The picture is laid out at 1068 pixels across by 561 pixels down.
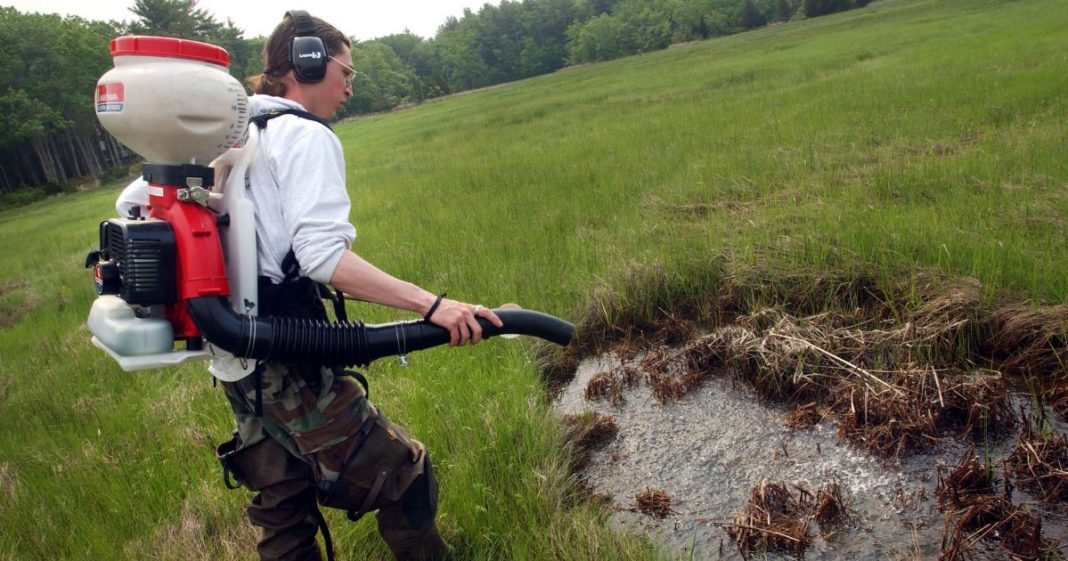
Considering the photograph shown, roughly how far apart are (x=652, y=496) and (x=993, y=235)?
2.67 meters

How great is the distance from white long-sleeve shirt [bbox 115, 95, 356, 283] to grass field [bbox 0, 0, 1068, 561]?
125cm

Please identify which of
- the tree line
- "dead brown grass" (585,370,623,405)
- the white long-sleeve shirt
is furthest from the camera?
the tree line

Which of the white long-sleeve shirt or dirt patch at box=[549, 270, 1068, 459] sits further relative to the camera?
dirt patch at box=[549, 270, 1068, 459]

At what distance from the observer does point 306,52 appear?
2.00 metres

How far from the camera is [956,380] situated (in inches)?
111

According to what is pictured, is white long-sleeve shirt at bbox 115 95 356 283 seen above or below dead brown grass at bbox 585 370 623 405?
above

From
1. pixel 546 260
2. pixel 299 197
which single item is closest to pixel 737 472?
pixel 299 197

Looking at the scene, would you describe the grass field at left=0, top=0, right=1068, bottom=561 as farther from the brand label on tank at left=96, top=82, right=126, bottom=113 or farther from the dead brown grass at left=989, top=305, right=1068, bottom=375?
the brand label on tank at left=96, top=82, right=126, bottom=113

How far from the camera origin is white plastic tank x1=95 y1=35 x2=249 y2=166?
5.35 ft

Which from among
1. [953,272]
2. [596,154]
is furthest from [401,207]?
[953,272]

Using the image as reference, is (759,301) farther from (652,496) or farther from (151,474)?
(151,474)

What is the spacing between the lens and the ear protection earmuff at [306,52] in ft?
6.57

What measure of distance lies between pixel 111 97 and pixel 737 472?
253cm

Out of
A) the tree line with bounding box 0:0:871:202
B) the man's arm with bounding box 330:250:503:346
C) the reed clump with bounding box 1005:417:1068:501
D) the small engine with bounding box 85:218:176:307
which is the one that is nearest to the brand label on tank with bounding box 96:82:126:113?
the small engine with bounding box 85:218:176:307
